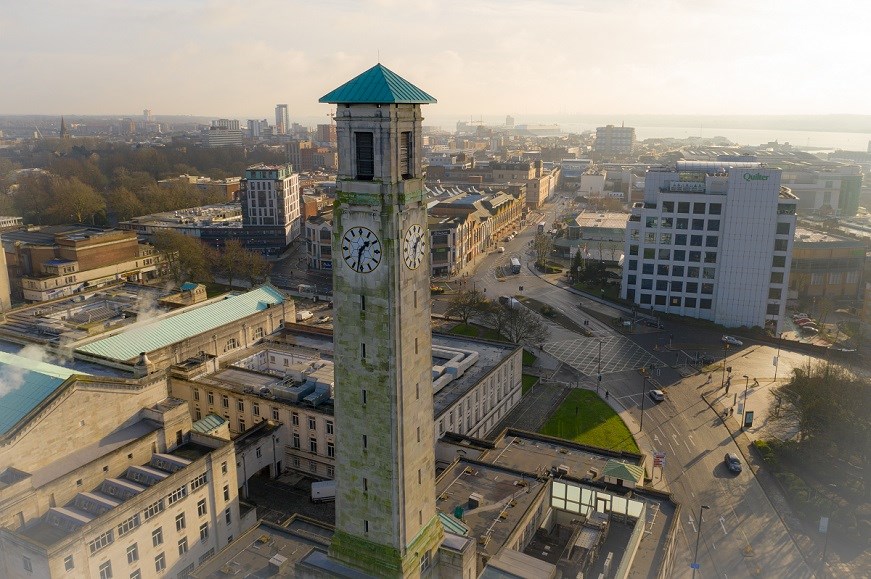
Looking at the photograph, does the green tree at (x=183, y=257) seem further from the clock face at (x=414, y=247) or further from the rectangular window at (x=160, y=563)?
the clock face at (x=414, y=247)

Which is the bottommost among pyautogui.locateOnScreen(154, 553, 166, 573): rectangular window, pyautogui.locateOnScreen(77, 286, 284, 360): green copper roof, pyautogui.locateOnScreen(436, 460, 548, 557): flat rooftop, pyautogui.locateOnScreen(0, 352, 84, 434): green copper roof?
pyautogui.locateOnScreen(154, 553, 166, 573): rectangular window

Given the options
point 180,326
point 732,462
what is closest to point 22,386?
point 180,326

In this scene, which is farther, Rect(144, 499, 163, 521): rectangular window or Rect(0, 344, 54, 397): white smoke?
Rect(0, 344, 54, 397): white smoke

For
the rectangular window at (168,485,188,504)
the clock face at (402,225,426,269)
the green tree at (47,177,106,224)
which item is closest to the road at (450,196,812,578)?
the clock face at (402,225,426,269)

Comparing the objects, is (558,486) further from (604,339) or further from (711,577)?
(604,339)

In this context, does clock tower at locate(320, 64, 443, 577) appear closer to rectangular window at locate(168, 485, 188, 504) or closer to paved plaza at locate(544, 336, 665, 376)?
rectangular window at locate(168, 485, 188, 504)

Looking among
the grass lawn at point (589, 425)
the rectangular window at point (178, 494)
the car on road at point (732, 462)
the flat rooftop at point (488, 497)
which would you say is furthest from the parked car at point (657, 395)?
the rectangular window at point (178, 494)
